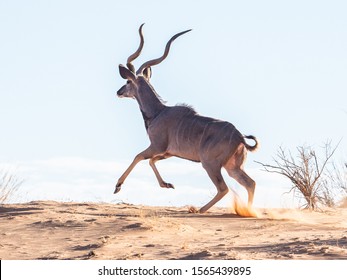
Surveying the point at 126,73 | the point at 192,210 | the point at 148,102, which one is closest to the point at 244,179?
the point at 192,210

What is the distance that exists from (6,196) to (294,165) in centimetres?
514


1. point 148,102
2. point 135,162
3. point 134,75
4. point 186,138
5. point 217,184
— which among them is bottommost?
point 217,184

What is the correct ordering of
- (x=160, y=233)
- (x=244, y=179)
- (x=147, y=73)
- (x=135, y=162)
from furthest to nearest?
(x=147, y=73) → (x=135, y=162) → (x=244, y=179) → (x=160, y=233)

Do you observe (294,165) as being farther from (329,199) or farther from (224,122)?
(224,122)

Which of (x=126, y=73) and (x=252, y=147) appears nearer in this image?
(x=252, y=147)

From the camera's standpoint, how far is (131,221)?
13.0m

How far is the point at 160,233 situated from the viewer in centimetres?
1209

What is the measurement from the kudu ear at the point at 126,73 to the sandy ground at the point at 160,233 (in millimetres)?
2936

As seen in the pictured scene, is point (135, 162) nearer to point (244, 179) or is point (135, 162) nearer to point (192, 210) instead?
point (192, 210)

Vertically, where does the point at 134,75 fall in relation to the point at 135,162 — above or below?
above

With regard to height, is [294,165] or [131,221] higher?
[294,165]

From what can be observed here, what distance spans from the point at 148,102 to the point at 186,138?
178 centimetres

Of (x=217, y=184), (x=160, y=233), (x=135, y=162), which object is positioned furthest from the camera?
(x=135, y=162)
